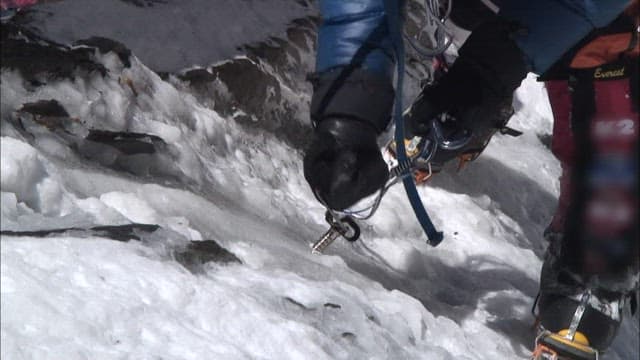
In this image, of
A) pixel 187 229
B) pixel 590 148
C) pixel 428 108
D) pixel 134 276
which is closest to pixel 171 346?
pixel 134 276

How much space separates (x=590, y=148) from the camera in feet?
5.45

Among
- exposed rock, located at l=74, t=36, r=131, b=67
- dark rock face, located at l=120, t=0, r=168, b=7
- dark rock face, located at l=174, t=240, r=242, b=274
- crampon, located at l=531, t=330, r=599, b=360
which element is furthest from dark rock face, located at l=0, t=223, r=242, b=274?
dark rock face, located at l=120, t=0, r=168, b=7

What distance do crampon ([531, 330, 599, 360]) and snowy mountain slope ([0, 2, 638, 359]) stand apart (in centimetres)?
8

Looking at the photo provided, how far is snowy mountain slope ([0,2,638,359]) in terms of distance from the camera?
1.04m

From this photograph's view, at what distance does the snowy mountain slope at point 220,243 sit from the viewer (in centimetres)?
104

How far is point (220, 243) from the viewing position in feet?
4.50

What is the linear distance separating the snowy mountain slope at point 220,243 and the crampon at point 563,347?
0.08m

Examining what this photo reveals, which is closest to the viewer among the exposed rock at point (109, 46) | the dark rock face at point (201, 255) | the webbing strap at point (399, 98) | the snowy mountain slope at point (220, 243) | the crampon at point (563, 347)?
the snowy mountain slope at point (220, 243)

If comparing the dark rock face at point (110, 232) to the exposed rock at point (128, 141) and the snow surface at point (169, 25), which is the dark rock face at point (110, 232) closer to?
the exposed rock at point (128, 141)

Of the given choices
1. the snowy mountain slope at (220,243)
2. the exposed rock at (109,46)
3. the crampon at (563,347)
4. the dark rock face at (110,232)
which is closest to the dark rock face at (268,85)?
the snowy mountain slope at (220,243)

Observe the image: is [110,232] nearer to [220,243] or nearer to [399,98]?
[220,243]

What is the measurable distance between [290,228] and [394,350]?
483 mm

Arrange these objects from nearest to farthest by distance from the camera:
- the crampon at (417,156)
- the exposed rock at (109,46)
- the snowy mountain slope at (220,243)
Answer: the snowy mountain slope at (220,243) → the exposed rock at (109,46) → the crampon at (417,156)

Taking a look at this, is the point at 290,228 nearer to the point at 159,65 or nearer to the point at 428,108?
the point at 428,108
